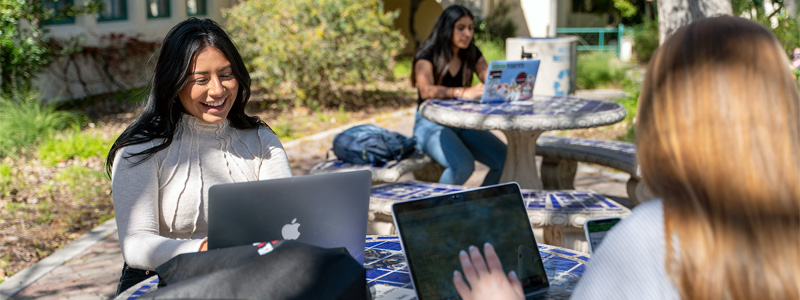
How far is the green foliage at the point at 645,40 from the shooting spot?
1747 cm

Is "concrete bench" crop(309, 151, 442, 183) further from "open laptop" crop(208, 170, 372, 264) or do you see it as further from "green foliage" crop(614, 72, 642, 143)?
"green foliage" crop(614, 72, 642, 143)

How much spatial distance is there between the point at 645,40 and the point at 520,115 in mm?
14354

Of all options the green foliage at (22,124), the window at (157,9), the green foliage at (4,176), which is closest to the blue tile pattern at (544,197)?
the green foliage at (4,176)

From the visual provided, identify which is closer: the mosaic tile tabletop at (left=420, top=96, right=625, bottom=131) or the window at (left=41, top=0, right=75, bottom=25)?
the mosaic tile tabletop at (left=420, top=96, right=625, bottom=131)

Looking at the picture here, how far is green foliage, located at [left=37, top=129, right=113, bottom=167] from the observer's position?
7.26 meters

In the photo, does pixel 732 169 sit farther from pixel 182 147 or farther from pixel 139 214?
pixel 182 147

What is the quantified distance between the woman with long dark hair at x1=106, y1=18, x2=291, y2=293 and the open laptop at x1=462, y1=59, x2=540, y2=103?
250 centimetres

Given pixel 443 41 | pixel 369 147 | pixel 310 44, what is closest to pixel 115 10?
pixel 310 44

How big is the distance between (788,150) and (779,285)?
21 cm

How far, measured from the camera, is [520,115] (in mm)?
4746

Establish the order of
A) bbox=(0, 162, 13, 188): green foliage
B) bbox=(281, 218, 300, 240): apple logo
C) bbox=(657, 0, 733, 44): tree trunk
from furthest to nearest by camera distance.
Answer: bbox=(657, 0, 733, 44): tree trunk, bbox=(0, 162, 13, 188): green foliage, bbox=(281, 218, 300, 240): apple logo

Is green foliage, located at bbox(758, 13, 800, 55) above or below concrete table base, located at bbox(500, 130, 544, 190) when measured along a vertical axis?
above

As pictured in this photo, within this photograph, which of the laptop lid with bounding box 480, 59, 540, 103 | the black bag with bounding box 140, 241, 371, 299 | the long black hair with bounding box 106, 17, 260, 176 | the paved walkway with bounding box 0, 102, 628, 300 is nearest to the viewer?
the black bag with bounding box 140, 241, 371, 299

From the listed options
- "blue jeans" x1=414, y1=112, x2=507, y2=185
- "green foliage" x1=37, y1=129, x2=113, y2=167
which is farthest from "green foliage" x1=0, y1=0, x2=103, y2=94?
"blue jeans" x1=414, y1=112, x2=507, y2=185
